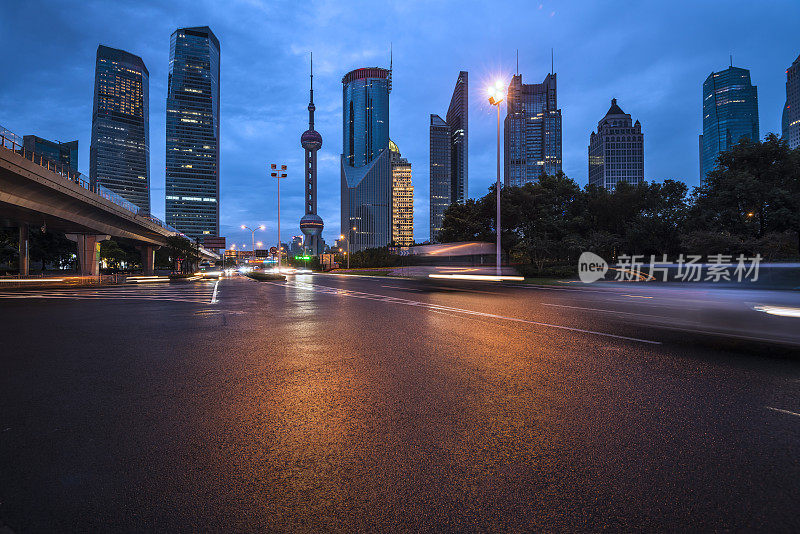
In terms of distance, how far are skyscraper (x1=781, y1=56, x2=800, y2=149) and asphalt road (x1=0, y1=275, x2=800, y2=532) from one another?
244 m

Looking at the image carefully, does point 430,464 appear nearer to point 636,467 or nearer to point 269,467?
point 269,467

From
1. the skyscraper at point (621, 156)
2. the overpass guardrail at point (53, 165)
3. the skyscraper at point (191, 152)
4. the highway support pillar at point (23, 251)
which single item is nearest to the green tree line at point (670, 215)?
the overpass guardrail at point (53, 165)

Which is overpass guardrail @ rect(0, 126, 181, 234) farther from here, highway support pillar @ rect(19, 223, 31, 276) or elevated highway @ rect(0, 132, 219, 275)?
highway support pillar @ rect(19, 223, 31, 276)

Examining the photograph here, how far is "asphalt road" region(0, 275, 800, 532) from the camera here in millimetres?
2107

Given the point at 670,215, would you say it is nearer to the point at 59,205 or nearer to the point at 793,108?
the point at 59,205

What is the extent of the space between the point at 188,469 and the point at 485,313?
9141mm

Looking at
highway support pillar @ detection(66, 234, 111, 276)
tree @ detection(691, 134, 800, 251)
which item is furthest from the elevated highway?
tree @ detection(691, 134, 800, 251)

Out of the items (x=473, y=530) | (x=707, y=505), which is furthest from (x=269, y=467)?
(x=707, y=505)

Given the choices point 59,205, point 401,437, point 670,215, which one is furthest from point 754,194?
point 59,205

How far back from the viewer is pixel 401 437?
305 centimetres

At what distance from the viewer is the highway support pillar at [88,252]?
135 feet

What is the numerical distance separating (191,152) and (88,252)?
176 meters

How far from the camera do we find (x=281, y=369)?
204 inches

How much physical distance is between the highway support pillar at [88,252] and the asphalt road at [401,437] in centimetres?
4510
